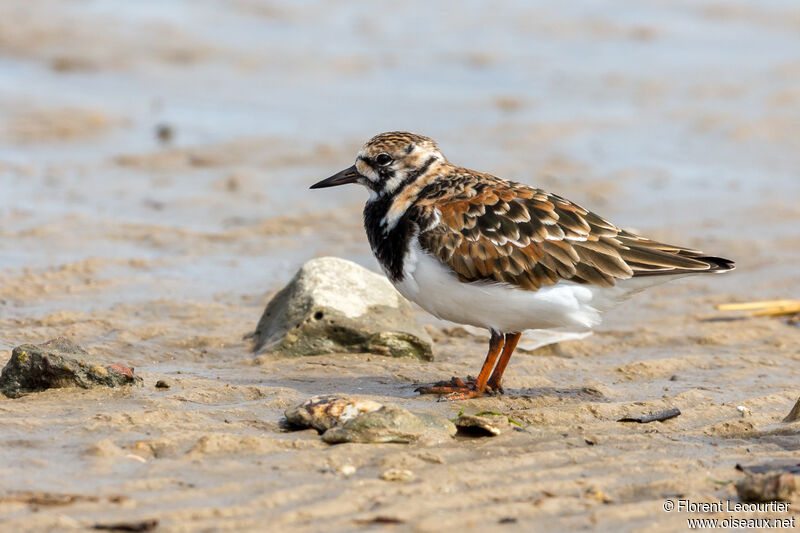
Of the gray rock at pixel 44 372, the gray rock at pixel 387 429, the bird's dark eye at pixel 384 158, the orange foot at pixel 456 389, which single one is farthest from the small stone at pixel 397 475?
the bird's dark eye at pixel 384 158

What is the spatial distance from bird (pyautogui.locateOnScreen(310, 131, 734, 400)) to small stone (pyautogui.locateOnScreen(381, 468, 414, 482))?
1.27m

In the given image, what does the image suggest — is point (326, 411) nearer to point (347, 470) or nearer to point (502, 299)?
point (347, 470)

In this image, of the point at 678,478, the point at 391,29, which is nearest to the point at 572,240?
the point at 678,478

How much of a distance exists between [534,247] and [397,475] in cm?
157

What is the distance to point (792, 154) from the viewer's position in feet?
33.5

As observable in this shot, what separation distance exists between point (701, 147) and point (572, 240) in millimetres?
5842

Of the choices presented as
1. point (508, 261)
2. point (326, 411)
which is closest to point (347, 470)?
point (326, 411)

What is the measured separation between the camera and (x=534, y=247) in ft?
16.5

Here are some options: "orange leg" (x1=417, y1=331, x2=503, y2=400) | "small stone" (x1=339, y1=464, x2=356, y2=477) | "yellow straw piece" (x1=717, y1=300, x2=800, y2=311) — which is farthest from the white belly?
"yellow straw piece" (x1=717, y1=300, x2=800, y2=311)

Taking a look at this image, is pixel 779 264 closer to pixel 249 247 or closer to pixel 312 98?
pixel 249 247

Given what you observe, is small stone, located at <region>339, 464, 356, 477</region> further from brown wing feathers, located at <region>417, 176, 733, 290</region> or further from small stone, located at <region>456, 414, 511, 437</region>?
brown wing feathers, located at <region>417, 176, 733, 290</region>

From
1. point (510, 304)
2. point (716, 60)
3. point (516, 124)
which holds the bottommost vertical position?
point (510, 304)

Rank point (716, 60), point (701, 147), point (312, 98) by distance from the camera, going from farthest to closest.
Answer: point (716, 60) < point (312, 98) < point (701, 147)

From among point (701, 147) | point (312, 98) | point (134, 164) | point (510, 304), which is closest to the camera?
point (510, 304)
